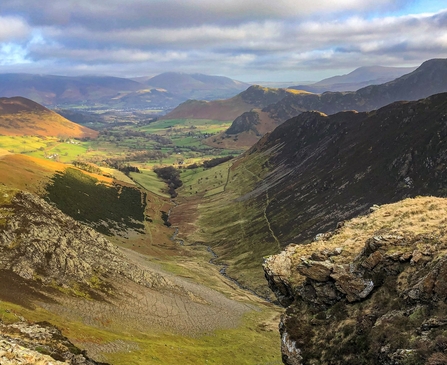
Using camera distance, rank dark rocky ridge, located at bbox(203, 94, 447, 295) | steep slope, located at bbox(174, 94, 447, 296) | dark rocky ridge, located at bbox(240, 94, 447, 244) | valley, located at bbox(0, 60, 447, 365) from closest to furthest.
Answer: valley, located at bbox(0, 60, 447, 365) → dark rocky ridge, located at bbox(203, 94, 447, 295) → steep slope, located at bbox(174, 94, 447, 296) → dark rocky ridge, located at bbox(240, 94, 447, 244)

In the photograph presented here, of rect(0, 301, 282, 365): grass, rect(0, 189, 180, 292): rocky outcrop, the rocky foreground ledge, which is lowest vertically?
rect(0, 301, 282, 365): grass

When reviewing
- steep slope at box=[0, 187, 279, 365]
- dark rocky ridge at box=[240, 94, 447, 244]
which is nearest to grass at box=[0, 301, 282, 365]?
steep slope at box=[0, 187, 279, 365]

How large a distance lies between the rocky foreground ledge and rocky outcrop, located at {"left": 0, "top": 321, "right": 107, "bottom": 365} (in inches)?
1090

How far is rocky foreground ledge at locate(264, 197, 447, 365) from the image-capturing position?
106ft

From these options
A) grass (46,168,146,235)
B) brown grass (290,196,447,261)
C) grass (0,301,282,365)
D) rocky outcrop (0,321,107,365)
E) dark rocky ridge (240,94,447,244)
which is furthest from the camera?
grass (46,168,146,235)

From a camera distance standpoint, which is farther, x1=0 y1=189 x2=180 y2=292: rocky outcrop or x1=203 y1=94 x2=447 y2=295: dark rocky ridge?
x1=203 y1=94 x2=447 y2=295: dark rocky ridge

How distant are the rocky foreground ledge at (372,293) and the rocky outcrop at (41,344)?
27678mm

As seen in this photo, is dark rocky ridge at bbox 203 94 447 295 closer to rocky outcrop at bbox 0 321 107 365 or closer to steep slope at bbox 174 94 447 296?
steep slope at bbox 174 94 447 296

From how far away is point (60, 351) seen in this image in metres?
46.5

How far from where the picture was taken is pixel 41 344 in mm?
45812

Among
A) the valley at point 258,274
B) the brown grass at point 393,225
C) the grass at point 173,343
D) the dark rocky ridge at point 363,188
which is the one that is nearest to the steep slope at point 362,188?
the dark rocky ridge at point 363,188

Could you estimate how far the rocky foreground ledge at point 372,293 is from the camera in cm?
3219

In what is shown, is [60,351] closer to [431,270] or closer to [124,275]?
[431,270]

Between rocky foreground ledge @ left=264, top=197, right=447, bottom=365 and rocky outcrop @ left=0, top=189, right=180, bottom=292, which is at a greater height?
rocky foreground ledge @ left=264, top=197, right=447, bottom=365
